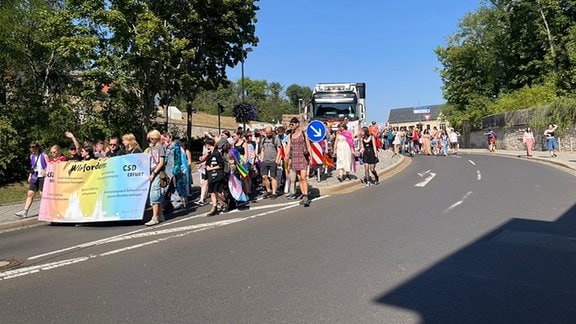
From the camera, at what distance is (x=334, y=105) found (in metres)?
25.8

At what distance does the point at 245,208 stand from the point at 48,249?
448 centimetres

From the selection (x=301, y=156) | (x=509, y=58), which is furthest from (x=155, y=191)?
(x=509, y=58)

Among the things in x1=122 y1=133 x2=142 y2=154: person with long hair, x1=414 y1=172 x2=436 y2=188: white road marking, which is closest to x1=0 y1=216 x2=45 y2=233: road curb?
x1=122 y1=133 x2=142 y2=154: person with long hair

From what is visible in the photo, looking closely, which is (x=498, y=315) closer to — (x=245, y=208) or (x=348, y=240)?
(x=348, y=240)

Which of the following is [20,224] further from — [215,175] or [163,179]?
[215,175]

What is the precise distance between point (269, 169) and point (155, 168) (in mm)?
3806

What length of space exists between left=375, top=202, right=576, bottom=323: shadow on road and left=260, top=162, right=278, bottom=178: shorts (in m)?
6.41

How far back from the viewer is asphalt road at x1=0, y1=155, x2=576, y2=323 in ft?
15.0

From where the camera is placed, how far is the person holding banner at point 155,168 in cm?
948

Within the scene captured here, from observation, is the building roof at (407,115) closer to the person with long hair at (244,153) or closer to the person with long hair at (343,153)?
the person with long hair at (343,153)

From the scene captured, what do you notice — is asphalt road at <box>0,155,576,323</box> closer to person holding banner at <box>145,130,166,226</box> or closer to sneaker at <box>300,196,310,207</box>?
person holding banner at <box>145,130,166,226</box>

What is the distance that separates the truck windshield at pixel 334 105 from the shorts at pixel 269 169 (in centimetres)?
1336

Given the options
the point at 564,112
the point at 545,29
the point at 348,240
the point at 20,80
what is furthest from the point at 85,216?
the point at 545,29

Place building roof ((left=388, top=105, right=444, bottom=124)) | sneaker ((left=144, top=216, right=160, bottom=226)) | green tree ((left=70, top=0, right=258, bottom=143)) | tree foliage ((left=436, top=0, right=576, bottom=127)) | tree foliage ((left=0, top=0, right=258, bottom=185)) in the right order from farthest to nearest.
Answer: building roof ((left=388, top=105, right=444, bottom=124))
tree foliage ((left=436, top=0, right=576, bottom=127))
green tree ((left=70, top=0, right=258, bottom=143))
tree foliage ((left=0, top=0, right=258, bottom=185))
sneaker ((left=144, top=216, right=160, bottom=226))
